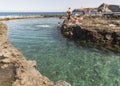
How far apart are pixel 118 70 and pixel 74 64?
12.5 feet

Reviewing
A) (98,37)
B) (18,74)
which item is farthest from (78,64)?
(98,37)

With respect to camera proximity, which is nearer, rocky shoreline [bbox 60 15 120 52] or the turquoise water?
the turquoise water

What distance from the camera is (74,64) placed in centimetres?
1980

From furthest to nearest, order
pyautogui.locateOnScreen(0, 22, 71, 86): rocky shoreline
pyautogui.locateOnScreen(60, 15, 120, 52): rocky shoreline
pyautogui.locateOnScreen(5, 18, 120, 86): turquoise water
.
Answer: pyautogui.locateOnScreen(60, 15, 120, 52): rocky shoreline
pyautogui.locateOnScreen(5, 18, 120, 86): turquoise water
pyautogui.locateOnScreen(0, 22, 71, 86): rocky shoreline

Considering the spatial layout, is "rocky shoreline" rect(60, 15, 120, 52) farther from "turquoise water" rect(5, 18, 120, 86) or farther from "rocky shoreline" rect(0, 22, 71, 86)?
"rocky shoreline" rect(0, 22, 71, 86)

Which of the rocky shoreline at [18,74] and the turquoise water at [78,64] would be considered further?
the turquoise water at [78,64]

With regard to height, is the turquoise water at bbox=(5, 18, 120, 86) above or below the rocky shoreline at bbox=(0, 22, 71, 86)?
below

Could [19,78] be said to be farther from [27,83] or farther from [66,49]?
[66,49]

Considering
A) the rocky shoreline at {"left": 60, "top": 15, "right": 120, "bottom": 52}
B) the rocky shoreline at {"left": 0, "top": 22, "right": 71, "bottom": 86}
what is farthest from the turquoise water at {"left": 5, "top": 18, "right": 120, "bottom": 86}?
the rocky shoreline at {"left": 0, "top": 22, "right": 71, "bottom": 86}

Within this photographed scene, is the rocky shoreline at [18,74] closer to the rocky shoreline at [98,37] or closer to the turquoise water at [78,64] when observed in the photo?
the turquoise water at [78,64]

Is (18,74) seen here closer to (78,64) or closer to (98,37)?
(78,64)

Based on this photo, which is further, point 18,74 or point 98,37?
point 98,37

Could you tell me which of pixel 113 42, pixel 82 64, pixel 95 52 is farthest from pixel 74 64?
pixel 113 42

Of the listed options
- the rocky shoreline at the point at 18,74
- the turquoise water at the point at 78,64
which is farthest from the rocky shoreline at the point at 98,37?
the rocky shoreline at the point at 18,74
